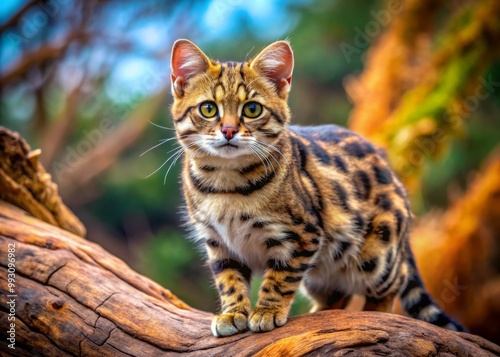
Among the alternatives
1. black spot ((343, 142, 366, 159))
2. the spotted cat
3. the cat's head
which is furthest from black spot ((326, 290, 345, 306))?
the cat's head

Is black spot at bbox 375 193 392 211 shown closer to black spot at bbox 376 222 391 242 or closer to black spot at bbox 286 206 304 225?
black spot at bbox 376 222 391 242

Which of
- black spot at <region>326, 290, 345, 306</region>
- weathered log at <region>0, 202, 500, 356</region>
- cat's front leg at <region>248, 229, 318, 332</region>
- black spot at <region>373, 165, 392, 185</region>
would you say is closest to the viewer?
weathered log at <region>0, 202, 500, 356</region>

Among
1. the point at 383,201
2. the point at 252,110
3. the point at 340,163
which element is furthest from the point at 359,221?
the point at 252,110

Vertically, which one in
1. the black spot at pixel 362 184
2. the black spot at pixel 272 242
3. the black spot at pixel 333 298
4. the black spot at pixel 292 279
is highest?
the black spot at pixel 362 184

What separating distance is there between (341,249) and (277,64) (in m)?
0.93

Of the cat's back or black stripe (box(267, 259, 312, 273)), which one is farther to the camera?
the cat's back

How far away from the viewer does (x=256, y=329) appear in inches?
92.3

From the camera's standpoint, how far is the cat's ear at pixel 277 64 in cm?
253

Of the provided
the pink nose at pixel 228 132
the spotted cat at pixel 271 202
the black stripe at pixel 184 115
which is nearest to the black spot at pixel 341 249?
the spotted cat at pixel 271 202

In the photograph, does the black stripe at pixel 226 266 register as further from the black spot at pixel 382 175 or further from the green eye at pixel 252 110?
the black spot at pixel 382 175

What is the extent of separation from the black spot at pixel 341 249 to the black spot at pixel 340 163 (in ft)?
1.23

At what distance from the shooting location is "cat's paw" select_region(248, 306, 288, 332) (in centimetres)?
234

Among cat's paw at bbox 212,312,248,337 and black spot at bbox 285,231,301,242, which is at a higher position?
black spot at bbox 285,231,301,242

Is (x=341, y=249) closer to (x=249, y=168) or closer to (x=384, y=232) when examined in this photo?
(x=384, y=232)
